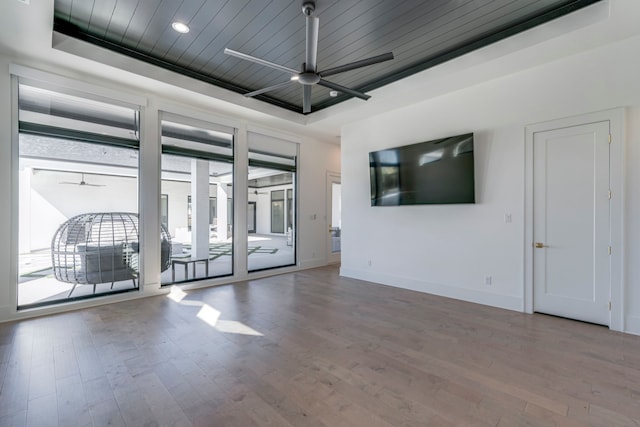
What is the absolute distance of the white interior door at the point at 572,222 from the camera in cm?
344

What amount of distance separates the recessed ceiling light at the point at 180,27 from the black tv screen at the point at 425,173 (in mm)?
3517

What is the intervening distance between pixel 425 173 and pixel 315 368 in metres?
3.53

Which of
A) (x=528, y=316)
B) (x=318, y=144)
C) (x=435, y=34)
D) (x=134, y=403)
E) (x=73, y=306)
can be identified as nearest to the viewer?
(x=134, y=403)

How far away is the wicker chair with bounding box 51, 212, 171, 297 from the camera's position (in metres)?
4.32

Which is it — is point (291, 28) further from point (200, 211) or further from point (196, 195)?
point (200, 211)

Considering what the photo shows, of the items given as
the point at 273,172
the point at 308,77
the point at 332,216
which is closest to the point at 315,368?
the point at 308,77

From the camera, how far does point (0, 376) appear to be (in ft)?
7.92

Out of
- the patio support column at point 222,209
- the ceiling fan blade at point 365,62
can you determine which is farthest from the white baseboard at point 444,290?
the ceiling fan blade at point 365,62

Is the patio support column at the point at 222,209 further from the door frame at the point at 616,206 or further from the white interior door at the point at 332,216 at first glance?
the door frame at the point at 616,206

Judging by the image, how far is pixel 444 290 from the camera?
4758 mm

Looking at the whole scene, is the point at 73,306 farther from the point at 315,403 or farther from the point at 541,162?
the point at 541,162

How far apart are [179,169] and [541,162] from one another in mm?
5808

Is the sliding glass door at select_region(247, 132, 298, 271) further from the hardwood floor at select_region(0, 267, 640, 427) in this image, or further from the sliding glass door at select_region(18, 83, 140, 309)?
the hardwood floor at select_region(0, 267, 640, 427)

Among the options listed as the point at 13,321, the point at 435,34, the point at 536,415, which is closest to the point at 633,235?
the point at 536,415
